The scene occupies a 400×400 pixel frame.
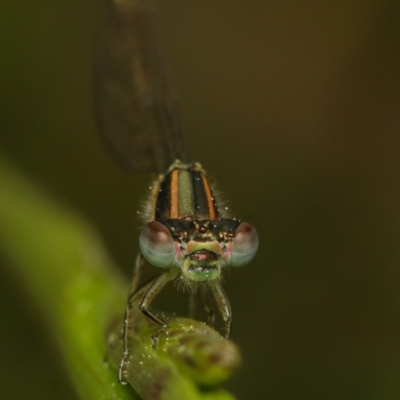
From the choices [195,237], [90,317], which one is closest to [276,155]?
[195,237]

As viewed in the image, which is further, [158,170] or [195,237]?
[158,170]

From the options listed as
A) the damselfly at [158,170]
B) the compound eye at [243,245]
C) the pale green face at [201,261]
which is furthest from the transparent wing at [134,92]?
the pale green face at [201,261]

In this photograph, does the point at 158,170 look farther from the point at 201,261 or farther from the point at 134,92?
the point at 201,261

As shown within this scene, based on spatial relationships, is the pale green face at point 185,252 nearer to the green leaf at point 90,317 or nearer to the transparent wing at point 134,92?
the green leaf at point 90,317

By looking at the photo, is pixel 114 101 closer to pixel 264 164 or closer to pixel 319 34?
pixel 264 164

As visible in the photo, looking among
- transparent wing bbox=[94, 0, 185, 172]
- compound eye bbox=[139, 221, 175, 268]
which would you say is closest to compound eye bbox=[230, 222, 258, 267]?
compound eye bbox=[139, 221, 175, 268]

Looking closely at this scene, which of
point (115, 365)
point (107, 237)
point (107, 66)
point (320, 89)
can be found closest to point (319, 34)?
Result: point (320, 89)
